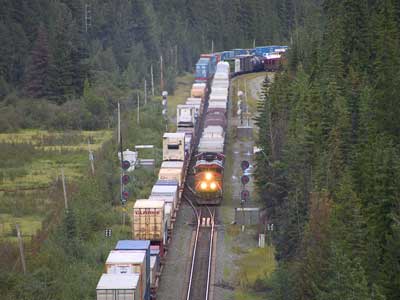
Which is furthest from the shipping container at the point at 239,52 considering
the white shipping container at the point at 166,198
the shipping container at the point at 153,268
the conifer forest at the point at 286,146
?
the shipping container at the point at 153,268

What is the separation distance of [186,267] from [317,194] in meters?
10.9

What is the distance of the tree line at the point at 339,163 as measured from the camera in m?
33.8

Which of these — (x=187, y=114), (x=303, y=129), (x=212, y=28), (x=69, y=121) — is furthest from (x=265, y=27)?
(x=303, y=129)

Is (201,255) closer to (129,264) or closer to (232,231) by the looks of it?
(232,231)

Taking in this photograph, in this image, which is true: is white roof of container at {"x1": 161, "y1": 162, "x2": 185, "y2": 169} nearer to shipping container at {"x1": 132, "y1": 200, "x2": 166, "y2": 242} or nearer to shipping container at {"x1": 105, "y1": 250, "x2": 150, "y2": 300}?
shipping container at {"x1": 132, "y1": 200, "x2": 166, "y2": 242}

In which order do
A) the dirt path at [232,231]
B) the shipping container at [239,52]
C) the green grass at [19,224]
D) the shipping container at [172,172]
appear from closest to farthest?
the dirt path at [232,231] < the green grass at [19,224] < the shipping container at [172,172] < the shipping container at [239,52]

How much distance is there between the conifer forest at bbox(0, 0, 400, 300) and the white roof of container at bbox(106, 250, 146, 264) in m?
2.74

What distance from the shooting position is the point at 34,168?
73.1 meters

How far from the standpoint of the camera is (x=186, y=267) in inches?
1880

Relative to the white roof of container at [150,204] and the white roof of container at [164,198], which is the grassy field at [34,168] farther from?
the white roof of container at [150,204]

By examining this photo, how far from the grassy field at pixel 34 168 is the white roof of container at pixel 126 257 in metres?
15.6

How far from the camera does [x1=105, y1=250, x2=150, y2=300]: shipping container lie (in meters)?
37.3

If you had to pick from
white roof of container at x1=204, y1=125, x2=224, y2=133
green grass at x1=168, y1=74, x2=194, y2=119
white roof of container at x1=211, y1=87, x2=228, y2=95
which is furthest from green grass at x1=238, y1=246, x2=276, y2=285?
green grass at x1=168, y1=74, x2=194, y2=119

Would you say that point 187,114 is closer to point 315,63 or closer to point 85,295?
point 315,63
